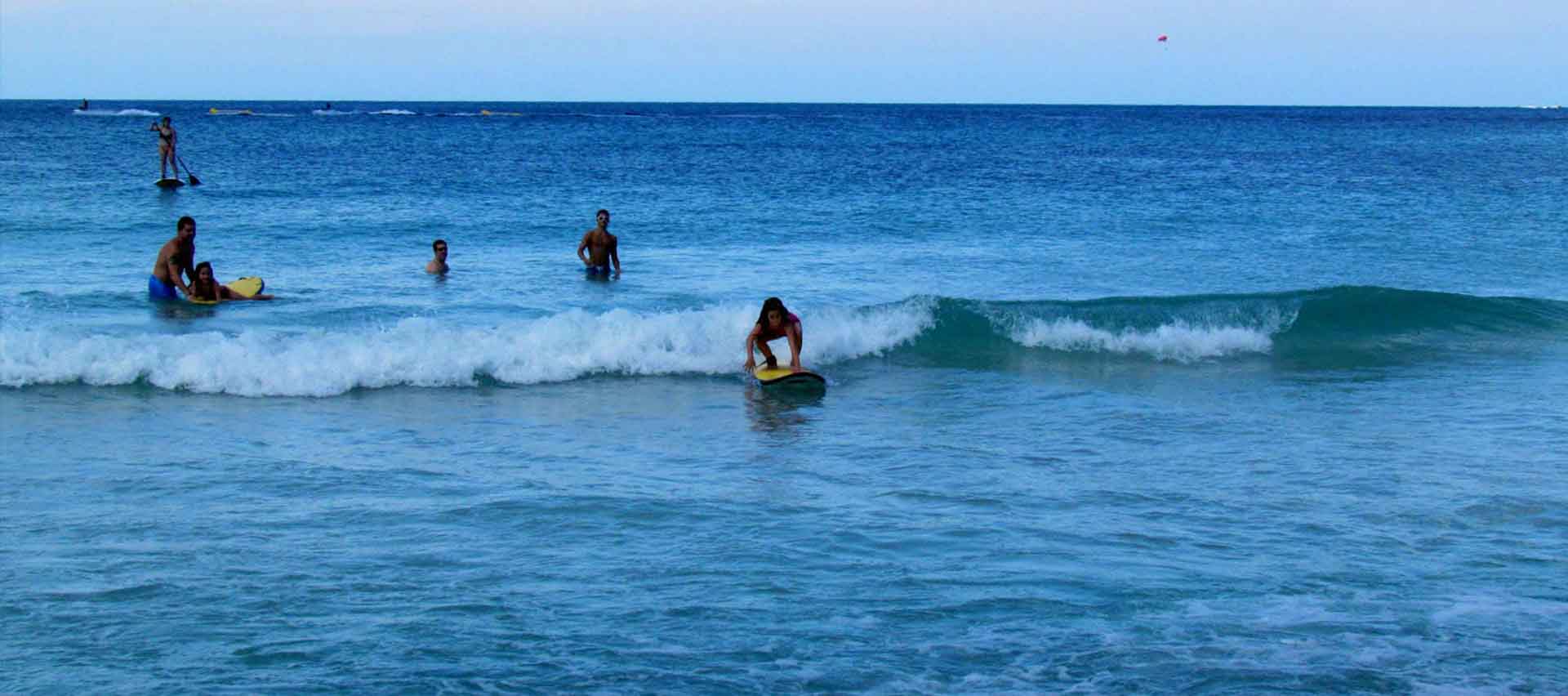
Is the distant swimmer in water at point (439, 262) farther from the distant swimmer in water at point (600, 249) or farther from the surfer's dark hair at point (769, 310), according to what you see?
the surfer's dark hair at point (769, 310)

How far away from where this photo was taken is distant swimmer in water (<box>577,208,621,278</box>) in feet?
63.2

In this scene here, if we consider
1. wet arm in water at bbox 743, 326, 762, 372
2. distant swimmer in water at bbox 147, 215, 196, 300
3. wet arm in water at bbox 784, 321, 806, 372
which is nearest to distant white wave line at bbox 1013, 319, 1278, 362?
wet arm in water at bbox 784, 321, 806, 372

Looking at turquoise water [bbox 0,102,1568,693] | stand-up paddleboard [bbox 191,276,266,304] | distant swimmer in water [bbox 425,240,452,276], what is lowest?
turquoise water [bbox 0,102,1568,693]

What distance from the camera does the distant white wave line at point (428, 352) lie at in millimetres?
11727

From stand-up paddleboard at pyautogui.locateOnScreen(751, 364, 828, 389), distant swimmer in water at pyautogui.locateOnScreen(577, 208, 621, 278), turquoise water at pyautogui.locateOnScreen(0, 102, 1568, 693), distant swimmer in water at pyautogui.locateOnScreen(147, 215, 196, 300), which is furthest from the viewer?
distant swimmer in water at pyautogui.locateOnScreen(577, 208, 621, 278)

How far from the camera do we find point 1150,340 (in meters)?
14.7

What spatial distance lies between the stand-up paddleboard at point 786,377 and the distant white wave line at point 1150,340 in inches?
129

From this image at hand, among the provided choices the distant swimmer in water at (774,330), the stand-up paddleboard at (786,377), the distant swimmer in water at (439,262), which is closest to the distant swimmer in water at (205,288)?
the distant swimmer in water at (439,262)

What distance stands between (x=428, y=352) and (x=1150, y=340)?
722 cm

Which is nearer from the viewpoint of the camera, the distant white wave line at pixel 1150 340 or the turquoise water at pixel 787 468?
the turquoise water at pixel 787 468

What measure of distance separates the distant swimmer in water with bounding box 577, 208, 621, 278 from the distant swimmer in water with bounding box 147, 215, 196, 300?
5.10 m

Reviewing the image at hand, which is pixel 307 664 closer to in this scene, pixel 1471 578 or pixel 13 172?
pixel 1471 578

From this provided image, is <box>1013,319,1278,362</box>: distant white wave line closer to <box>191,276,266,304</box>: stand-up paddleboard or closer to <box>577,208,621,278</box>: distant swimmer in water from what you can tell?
<box>577,208,621,278</box>: distant swimmer in water

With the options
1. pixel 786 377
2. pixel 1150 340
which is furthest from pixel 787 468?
pixel 1150 340
